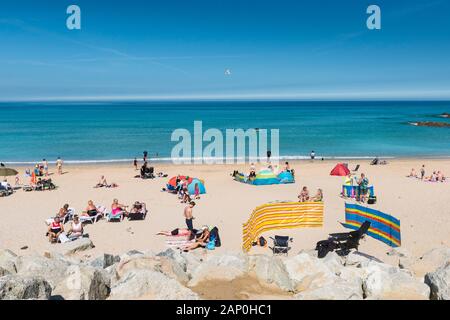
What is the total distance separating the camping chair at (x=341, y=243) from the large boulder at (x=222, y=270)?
176 inches

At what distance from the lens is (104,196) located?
65.6 ft

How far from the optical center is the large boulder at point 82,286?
22.0 ft

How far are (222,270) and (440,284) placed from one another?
3.43 metres

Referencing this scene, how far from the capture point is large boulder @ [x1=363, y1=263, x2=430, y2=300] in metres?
6.65

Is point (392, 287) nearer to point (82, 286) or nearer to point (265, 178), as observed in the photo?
point (82, 286)

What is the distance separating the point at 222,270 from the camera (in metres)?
7.28

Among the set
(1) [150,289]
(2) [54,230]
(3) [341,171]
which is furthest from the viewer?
(3) [341,171]

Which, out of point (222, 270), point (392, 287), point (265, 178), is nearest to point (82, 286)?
point (222, 270)

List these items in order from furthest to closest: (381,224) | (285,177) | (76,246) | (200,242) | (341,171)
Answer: (341,171) → (285,177) → (381,224) → (200,242) → (76,246)

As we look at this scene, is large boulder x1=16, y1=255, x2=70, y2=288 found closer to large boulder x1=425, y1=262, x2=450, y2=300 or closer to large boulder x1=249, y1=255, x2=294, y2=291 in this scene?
large boulder x1=249, y1=255, x2=294, y2=291

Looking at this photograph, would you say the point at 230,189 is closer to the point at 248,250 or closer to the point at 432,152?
the point at 248,250

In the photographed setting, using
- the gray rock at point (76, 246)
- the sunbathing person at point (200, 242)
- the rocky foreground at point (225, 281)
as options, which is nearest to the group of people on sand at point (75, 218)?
the gray rock at point (76, 246)
